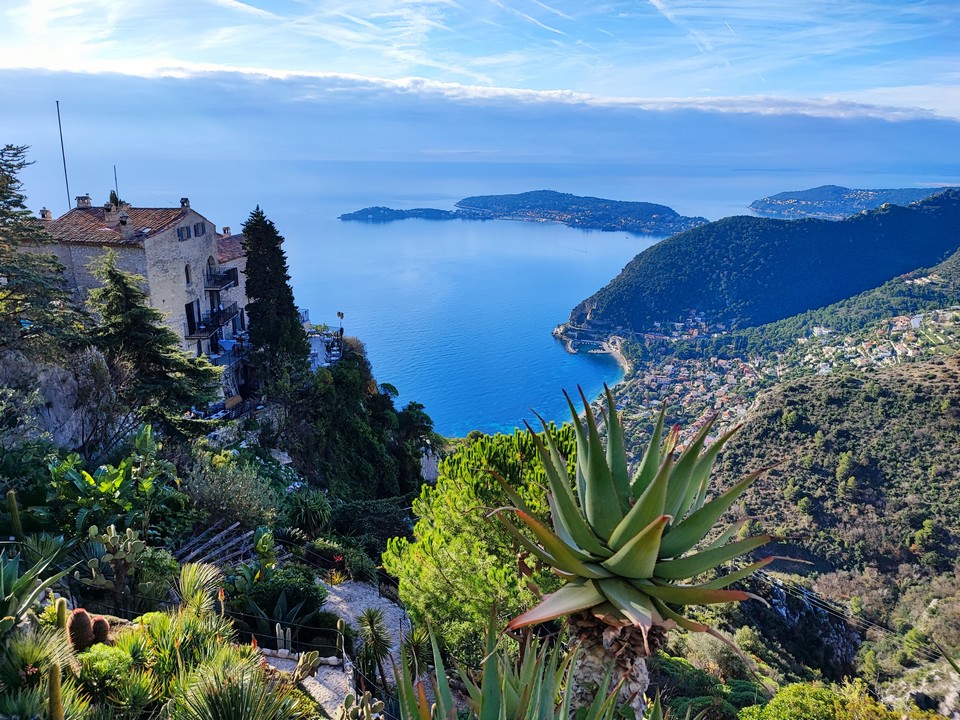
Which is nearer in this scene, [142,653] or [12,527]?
[142,653]

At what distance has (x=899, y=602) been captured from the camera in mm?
21938

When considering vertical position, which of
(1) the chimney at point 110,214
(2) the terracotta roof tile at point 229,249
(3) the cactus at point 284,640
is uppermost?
(1) the chimney at point 110,214

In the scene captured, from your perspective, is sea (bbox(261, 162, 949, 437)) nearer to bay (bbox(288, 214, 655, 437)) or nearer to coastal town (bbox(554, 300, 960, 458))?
bay (bbox(288, 214, 655, 437))

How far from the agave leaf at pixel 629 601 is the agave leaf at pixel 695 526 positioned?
302mm

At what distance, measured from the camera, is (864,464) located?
91.6ft

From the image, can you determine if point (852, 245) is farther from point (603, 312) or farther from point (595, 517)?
point (595, 517)

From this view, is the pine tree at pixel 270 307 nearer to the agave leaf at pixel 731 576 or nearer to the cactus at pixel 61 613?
the cactus at pixel 61 613

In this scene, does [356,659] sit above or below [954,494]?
above

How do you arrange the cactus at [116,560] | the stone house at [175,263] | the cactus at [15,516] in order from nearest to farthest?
the cactus at [116,560]
the cactus at [15,516]
the stone house at [175,263]

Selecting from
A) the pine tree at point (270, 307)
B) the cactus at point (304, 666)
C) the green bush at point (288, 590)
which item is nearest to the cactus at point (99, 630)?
the cactus at point (304, 666)

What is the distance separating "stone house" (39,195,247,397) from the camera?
1984 centimetres

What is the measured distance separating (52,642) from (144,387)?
10210 millimetres

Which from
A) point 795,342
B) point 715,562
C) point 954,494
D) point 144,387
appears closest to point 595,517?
point 715,562

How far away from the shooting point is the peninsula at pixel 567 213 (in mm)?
156500
